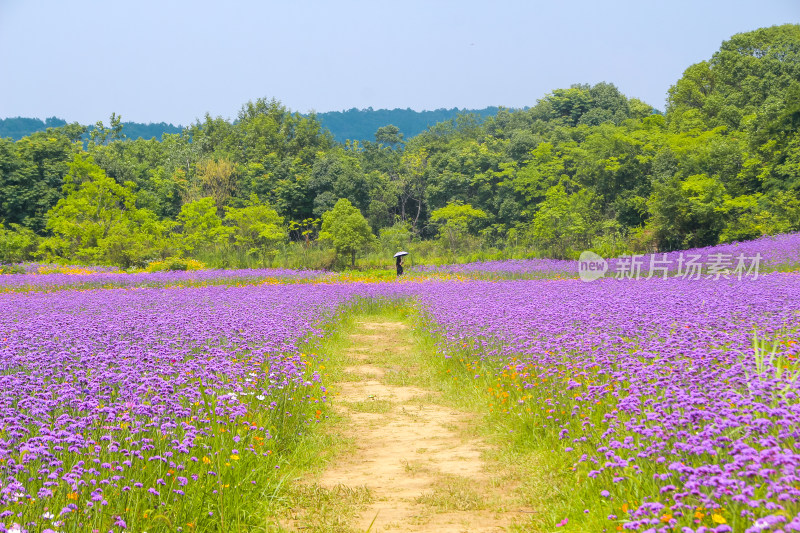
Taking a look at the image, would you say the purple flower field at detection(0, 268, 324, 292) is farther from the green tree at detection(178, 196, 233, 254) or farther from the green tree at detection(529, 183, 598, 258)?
the green tree at detection(529, 183, 598, 258)

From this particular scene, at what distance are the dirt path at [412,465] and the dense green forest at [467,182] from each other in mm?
22730

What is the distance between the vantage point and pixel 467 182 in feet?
159

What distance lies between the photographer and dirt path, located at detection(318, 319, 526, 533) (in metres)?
4.36

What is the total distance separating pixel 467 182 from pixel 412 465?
44.1 meters

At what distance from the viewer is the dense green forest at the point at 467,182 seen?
102 feet

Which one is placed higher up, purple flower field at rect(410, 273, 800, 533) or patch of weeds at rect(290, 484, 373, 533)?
purple flower field at rect(410, 273, 800, 533)

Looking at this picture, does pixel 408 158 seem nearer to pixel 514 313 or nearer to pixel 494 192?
pixel 494 192

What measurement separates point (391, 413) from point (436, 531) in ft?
11.1

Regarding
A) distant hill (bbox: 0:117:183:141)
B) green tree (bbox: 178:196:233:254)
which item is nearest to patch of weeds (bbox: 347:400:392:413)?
green tree (bbox: 178:196:233:254)

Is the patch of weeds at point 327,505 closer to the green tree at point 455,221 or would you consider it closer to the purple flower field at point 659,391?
the purple flower field at point 659,391

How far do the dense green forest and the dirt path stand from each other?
74.6 ft

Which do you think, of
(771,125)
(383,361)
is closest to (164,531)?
(383,361)

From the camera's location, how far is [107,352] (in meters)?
5.66

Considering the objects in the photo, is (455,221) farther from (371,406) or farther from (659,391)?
(659,391)
